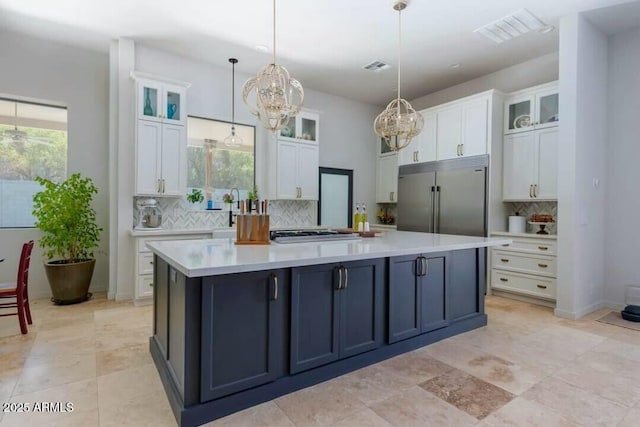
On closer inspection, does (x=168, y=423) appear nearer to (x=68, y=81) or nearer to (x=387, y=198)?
(x=68, y=81)

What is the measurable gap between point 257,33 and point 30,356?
3838 millimetres

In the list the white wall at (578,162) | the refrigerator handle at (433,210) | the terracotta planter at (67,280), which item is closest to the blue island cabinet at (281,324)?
the white wall at (578,162)

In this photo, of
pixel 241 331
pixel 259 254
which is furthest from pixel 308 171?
pixel 241 331

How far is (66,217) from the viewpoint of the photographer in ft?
12.7

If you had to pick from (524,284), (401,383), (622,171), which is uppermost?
(622,171)

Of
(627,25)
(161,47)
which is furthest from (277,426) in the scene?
(627,25)

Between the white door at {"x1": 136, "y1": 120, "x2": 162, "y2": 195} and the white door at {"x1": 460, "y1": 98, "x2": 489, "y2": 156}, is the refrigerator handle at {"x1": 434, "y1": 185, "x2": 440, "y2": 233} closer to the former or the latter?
the white door at {"x1": 460, "y1": 98, "x2": 489, "y2": 156}

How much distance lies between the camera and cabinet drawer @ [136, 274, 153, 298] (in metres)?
4.06

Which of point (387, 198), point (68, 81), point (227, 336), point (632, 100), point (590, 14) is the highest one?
point (590, 14)

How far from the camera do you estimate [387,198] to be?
21.6 feet

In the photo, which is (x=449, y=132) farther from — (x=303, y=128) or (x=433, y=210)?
(x=303, y=128)

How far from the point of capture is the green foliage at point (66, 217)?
383 cm

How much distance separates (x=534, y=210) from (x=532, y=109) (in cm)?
136

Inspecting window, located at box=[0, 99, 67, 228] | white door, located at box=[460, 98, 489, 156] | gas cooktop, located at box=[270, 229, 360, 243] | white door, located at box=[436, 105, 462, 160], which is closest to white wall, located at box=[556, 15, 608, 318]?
white door, located at box=[460, 98, 489, 156]
